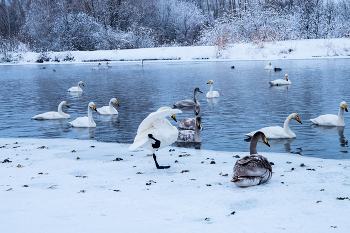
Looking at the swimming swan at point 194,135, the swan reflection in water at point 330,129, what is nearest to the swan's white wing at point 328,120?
the swan reflection in water at point 330,129

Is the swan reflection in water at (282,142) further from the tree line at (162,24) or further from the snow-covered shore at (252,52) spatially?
the tree line at (162,24)

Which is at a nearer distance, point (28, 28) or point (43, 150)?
point (43, 150)

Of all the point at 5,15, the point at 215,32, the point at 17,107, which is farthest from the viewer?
the point at 5,15

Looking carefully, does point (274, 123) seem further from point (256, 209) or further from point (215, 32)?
point (215, 32)

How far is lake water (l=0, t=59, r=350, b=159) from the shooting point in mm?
9750

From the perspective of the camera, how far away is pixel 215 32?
152 ft

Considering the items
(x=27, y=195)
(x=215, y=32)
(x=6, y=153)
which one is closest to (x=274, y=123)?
(x=6, y=153)

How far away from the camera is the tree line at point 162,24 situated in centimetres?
4388

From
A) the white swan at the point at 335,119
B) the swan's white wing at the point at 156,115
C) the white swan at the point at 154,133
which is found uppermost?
the swan's white wing at the point at 156,115

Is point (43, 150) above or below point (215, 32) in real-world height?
below

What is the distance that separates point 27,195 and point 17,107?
41.1ft

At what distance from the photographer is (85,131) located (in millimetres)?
11664

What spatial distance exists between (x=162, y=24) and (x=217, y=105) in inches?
1891

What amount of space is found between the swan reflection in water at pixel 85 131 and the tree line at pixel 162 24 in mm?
28879
